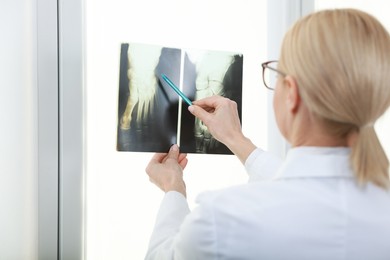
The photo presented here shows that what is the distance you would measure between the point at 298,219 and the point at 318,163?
0.34ft

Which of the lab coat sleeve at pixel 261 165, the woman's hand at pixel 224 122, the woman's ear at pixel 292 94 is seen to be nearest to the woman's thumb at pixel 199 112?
the woman's hand at pixel 224 122

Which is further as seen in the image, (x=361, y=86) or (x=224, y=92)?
(x=224, y=92)

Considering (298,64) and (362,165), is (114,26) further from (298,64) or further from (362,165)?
(362,165)

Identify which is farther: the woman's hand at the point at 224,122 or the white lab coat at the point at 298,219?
the woman's hand at the point at 224,122

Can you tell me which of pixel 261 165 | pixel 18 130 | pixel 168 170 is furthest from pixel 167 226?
pixel 18 130

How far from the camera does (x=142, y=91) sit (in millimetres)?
969

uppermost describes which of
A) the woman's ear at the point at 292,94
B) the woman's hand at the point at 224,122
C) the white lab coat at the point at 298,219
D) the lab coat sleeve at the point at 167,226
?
the woman's ear at the point at 292,94

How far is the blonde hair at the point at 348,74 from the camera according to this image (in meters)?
0.63

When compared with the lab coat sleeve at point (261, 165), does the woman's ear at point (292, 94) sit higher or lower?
higher

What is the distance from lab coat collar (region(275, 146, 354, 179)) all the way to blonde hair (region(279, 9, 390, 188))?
0.06 feet

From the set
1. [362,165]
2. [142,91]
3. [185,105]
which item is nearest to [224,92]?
[185,105]

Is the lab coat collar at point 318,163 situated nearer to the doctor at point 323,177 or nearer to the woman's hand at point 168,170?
the doctor at point 323,177

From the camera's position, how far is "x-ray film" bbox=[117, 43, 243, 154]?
0.96m

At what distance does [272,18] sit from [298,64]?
55 centimetres
